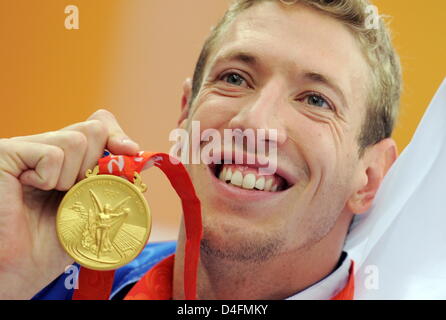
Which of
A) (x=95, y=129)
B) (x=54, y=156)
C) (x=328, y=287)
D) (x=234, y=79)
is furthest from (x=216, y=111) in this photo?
(x=328, y=287)

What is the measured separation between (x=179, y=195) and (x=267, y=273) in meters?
0.50

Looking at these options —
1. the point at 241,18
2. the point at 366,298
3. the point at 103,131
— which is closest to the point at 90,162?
the point at 103,131

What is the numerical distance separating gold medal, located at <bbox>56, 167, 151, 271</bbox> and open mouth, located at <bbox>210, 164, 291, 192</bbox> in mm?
403

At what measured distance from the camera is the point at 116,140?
1522mm

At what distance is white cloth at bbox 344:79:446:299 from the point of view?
1.89m

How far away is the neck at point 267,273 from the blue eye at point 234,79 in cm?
54

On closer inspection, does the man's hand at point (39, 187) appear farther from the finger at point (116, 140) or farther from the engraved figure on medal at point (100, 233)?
the engraved figure on medal at point (100, 233)

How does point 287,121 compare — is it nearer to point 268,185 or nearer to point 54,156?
point 268,185

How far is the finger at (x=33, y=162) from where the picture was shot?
1443 mm

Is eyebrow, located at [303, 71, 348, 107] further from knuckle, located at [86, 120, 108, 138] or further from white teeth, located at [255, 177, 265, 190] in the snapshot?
knuckle, located at [86, 120, 108, 138]

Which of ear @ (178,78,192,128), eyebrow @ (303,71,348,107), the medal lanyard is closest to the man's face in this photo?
eyebrow @ (303,71,348,107)

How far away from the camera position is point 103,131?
1.54 metres
